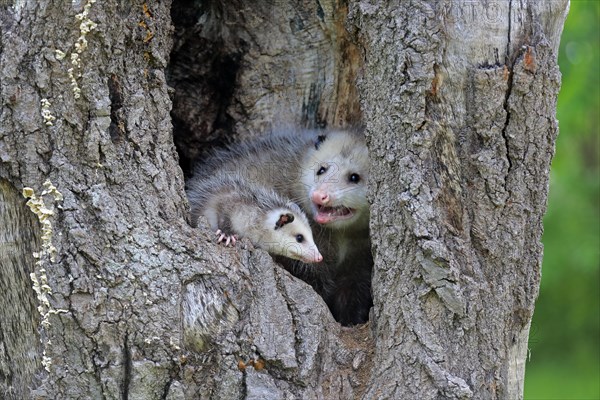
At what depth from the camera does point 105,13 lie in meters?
2.90

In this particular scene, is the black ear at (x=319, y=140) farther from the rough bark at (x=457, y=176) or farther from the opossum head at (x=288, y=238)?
the rough bark at (x=457, y=176)

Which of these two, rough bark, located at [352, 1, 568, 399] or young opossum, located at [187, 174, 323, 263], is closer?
rough bark, located at [352, 1, 568, 399]

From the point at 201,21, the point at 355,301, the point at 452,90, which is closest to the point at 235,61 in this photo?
the point at 201,21

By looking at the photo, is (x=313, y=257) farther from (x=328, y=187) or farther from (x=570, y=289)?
(x=570, y=289)

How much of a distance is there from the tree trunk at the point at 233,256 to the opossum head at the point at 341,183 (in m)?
0.85

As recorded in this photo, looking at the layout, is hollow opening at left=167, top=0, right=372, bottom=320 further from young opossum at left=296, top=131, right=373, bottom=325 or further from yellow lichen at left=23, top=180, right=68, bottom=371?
yellow lichen at left=23, top=180, right=68, bottom=371

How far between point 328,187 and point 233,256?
3.00 feet

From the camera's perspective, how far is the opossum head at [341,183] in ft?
13.0

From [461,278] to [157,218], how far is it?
3.60 ft

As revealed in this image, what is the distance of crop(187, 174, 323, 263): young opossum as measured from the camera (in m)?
3.72

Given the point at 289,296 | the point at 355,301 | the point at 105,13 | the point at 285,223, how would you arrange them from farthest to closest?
1. the point at 355,301
2. the point at 285,223
3. the point at 289,296
4. the point at 105,13

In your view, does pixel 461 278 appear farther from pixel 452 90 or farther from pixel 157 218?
pixel 157 218

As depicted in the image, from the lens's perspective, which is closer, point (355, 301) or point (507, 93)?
point (507, 93)

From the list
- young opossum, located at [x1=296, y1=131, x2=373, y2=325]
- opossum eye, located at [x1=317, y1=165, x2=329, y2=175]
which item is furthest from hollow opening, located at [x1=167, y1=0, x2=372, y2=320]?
opossum eye, located at [x1=317, y1=165, x2=329, y2=175]
